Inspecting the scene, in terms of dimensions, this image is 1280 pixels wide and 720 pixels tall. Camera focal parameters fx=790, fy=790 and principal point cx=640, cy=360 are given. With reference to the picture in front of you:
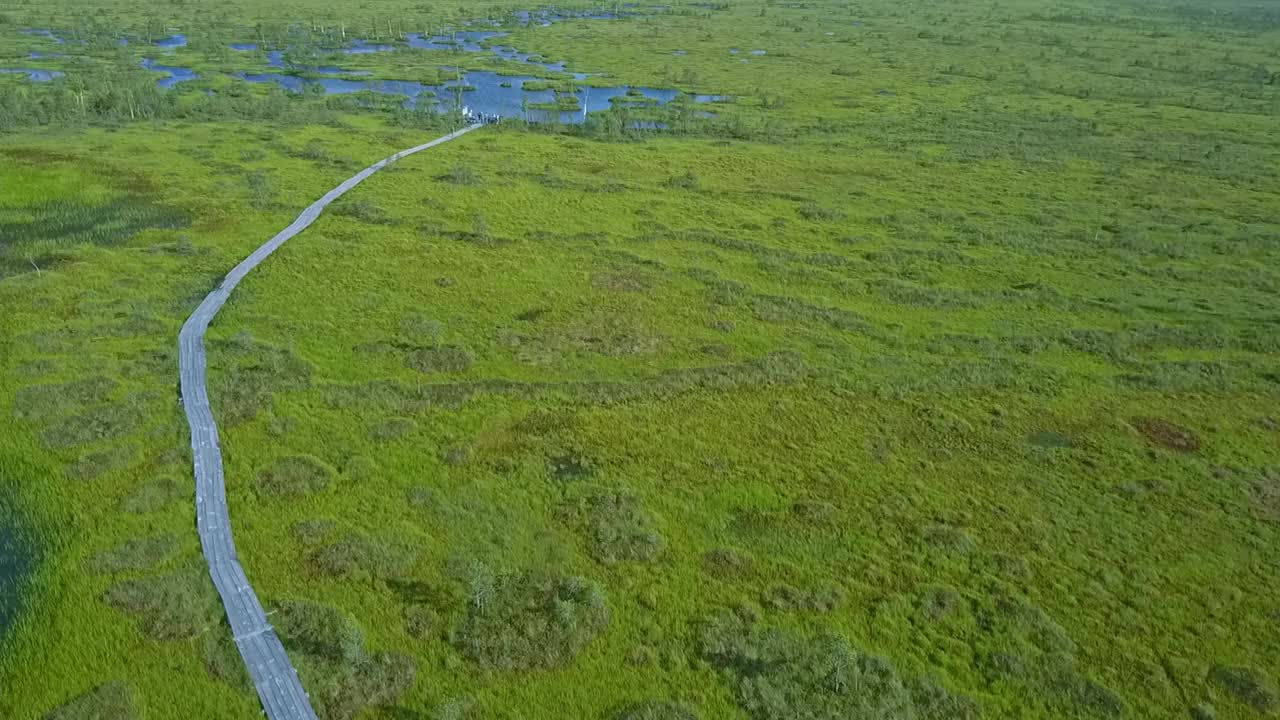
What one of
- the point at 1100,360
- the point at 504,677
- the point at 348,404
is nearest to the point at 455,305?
the point at 348,404

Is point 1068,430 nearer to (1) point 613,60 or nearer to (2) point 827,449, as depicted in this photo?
(2) point 827,449

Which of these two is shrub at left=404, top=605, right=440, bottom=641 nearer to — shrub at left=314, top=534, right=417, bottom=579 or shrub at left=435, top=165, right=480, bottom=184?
shrub at left=314, top=534, right=417, bottom=579

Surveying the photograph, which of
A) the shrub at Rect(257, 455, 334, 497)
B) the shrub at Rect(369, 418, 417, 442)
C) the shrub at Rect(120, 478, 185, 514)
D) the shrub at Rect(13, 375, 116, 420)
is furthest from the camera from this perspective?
the shrub at Rect(13, 375, 116, 420)

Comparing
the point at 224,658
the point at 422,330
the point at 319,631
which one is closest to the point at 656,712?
the point at 319,631

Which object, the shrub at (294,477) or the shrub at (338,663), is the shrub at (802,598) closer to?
the shrub at (338,663)

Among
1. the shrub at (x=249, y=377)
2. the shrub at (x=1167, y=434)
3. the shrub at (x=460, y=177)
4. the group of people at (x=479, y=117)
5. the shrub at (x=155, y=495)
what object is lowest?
the shrub at (x=155, y=495)

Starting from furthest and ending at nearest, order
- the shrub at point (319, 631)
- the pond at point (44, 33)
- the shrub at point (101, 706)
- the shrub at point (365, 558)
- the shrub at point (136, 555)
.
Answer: the pond at point (44, 33) < the shrub at point (365, 558) < the shrub at point (136, 555) < the shrub at point (319, 631) < the shrub at point (101, 706)

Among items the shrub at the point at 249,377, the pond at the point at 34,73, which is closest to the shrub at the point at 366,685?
the shrub at the point at 249,377

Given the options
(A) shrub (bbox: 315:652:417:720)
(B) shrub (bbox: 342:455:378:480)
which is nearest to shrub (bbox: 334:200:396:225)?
(B) shrub (bbox: 342:455:378:480)
